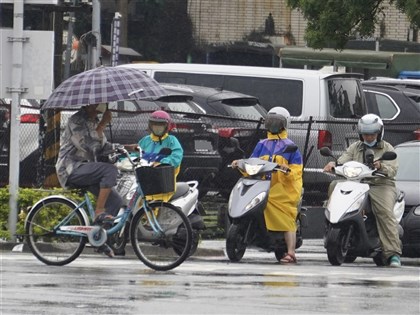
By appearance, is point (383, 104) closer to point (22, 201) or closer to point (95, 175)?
point (22, 201)

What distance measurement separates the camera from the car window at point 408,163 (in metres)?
18.3

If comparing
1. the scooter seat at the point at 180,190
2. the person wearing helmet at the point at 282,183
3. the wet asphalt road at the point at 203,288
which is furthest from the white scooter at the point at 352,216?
the scooter seat at the point at 180,190

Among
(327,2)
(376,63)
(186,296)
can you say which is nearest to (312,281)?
(186,296)

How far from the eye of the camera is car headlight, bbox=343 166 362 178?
1623 centimetres

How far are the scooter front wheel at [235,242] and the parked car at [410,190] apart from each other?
82.5 inches

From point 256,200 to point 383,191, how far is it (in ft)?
4.59

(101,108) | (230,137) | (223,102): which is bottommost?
(230,137)

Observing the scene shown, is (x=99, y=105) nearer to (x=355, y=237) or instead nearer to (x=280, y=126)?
(x=280, y=126)

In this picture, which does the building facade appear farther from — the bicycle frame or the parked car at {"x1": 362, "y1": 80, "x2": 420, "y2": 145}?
the bicycle frame

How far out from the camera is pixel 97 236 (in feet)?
48.9

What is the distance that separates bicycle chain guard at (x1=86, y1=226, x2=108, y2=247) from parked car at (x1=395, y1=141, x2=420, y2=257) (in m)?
3.91

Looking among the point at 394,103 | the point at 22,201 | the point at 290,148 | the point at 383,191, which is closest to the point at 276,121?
the point at 290,148

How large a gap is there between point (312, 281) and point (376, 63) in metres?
27.4

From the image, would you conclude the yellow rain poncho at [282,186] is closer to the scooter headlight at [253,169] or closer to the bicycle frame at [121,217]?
the scooter headlight at [253,169]
